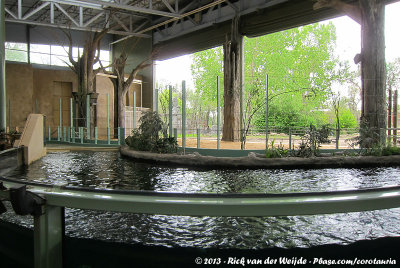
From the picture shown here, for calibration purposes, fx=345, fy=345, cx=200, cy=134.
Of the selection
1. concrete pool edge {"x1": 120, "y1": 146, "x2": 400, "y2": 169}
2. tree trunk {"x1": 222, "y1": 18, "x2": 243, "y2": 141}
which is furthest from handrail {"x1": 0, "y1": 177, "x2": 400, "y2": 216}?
tree trunk {"x1": 222, "y1": 18, "x2": 243, "y2": 141}

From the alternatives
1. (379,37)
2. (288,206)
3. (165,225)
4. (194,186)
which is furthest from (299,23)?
(288,206)

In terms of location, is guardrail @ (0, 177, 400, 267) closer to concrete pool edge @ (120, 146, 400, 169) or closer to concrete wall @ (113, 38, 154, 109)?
concrete pool edge @ (120, 146, 400, 169)

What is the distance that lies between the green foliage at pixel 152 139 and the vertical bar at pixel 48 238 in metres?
7.33

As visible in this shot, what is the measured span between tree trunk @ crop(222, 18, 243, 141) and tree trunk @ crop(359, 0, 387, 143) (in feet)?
19.1

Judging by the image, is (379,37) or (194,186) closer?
(194,186)

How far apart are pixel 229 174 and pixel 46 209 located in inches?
→ 189

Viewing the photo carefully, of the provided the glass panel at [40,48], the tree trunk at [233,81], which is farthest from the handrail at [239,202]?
the glass panel at [40,48]

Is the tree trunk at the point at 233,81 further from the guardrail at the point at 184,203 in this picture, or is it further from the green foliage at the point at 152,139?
the guardrail at the point at 184,203

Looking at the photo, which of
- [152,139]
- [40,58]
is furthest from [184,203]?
[40,58]

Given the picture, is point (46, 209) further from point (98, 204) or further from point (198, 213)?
point (198, 213)

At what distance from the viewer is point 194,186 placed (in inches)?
182

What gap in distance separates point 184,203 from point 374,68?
29.4 ft

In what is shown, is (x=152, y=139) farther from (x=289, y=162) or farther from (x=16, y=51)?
(x=16, y=51)

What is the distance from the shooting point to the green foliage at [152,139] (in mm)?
8812
